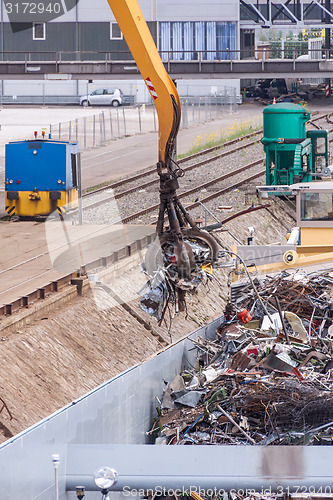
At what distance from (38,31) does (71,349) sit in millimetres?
47405

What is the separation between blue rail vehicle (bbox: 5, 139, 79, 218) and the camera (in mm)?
24531

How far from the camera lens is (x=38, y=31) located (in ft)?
195

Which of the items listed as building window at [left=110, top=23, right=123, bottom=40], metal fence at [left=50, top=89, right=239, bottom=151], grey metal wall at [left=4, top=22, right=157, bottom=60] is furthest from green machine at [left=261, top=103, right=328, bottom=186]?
building window at [left=110, top=23, right=123, bottom=40]

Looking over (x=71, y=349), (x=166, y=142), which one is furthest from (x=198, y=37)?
(x=166, y=142)

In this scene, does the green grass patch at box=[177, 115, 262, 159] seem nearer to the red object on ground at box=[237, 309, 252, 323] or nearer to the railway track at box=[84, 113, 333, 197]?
the railway track at box=[84, 113, 333, 197]

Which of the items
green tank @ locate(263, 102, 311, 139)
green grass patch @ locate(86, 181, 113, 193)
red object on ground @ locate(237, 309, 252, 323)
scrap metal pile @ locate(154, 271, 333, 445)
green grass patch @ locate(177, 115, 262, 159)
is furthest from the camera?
green grass patch @ locate(177, 115, 262, 159)

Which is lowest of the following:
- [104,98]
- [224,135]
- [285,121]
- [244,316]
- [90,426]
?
[90,426]

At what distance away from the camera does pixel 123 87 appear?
199ft

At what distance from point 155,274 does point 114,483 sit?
4.97 metres

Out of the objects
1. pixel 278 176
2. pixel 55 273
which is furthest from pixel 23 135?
pixel 55 273

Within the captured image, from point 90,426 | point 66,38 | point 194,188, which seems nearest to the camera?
point 90,426

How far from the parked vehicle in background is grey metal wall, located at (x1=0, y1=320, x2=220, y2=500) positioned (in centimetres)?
4283

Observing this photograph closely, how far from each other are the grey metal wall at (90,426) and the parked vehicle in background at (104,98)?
42.8 metres

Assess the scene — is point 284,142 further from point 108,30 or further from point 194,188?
point 108,30
